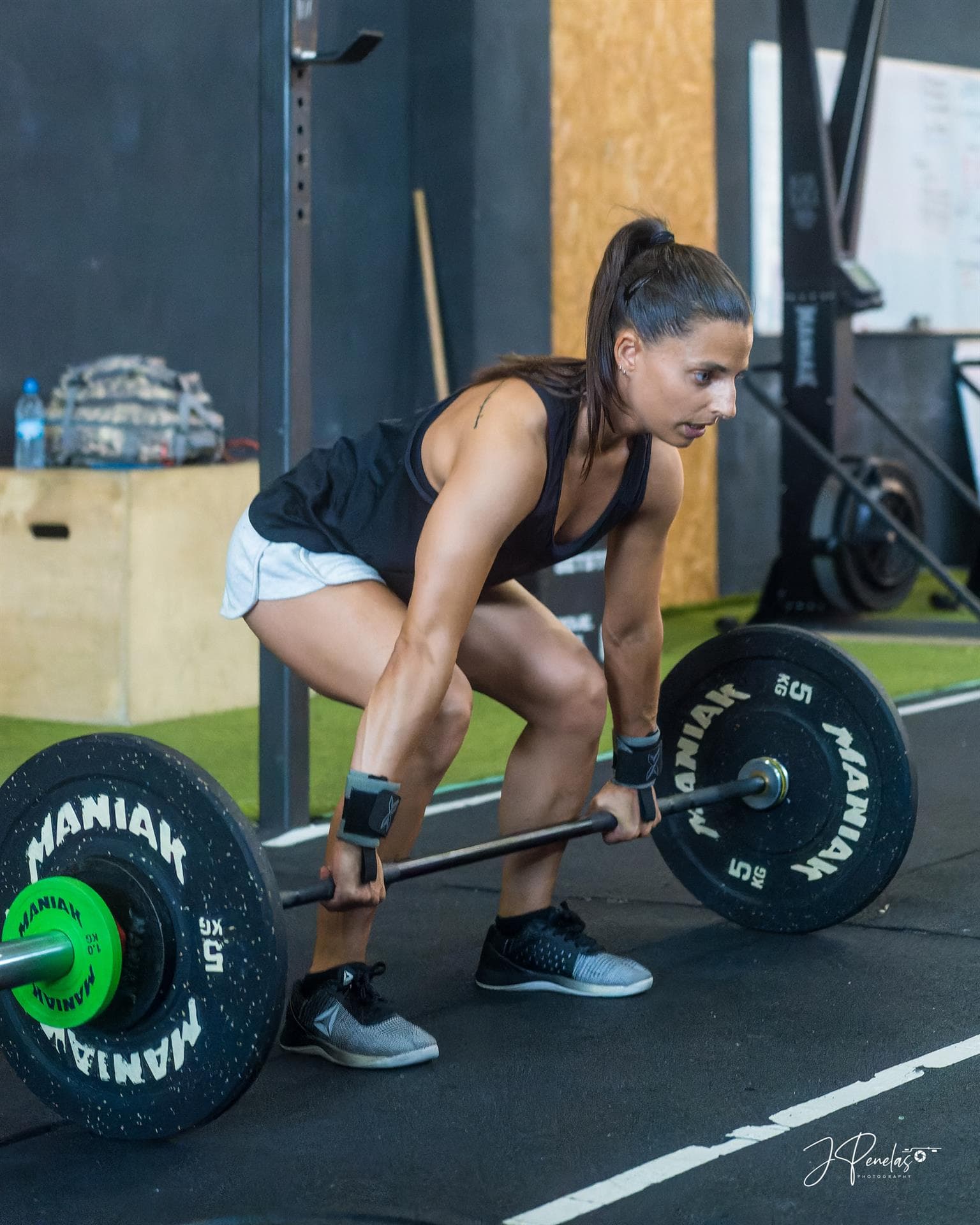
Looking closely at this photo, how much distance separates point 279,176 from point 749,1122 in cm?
201

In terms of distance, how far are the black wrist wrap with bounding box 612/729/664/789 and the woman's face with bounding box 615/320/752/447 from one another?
0.52 metres

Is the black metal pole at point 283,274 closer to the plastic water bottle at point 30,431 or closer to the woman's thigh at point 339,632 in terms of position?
the woman's thigh at point 339,632

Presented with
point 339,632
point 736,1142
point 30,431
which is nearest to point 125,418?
point 30,431

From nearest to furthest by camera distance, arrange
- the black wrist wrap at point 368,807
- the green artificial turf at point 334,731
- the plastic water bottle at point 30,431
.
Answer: the black wrist wrap at point 368,807 → the green artificial turf at point 334,731 → the plastic water bottle at point 30,431

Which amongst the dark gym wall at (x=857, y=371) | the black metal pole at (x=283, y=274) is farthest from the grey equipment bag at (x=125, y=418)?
the dark gym wall at (x=857, y=371)

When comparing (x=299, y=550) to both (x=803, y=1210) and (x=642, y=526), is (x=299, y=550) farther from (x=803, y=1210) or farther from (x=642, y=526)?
(x=803, y=1210)

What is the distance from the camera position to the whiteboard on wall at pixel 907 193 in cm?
682

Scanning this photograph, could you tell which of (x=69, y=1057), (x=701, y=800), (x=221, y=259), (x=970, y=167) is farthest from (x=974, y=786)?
(x=970, y=167)

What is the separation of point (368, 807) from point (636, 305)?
0.65 m

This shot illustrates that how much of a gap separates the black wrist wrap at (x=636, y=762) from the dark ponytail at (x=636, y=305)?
46 cm

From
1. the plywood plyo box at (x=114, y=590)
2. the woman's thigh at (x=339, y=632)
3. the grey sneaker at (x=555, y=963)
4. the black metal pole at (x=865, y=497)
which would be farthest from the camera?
the black metal pole at (x=865, y=497)

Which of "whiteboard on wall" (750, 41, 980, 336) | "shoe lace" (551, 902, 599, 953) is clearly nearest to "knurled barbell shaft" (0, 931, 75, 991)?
"shoe lace" (551, 902, 599, 953)

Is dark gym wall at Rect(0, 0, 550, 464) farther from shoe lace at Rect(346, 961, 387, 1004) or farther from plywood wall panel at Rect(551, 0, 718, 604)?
A: shoe lace at Rect(346, 961, 387, 1004)

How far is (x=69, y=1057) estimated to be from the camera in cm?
189
